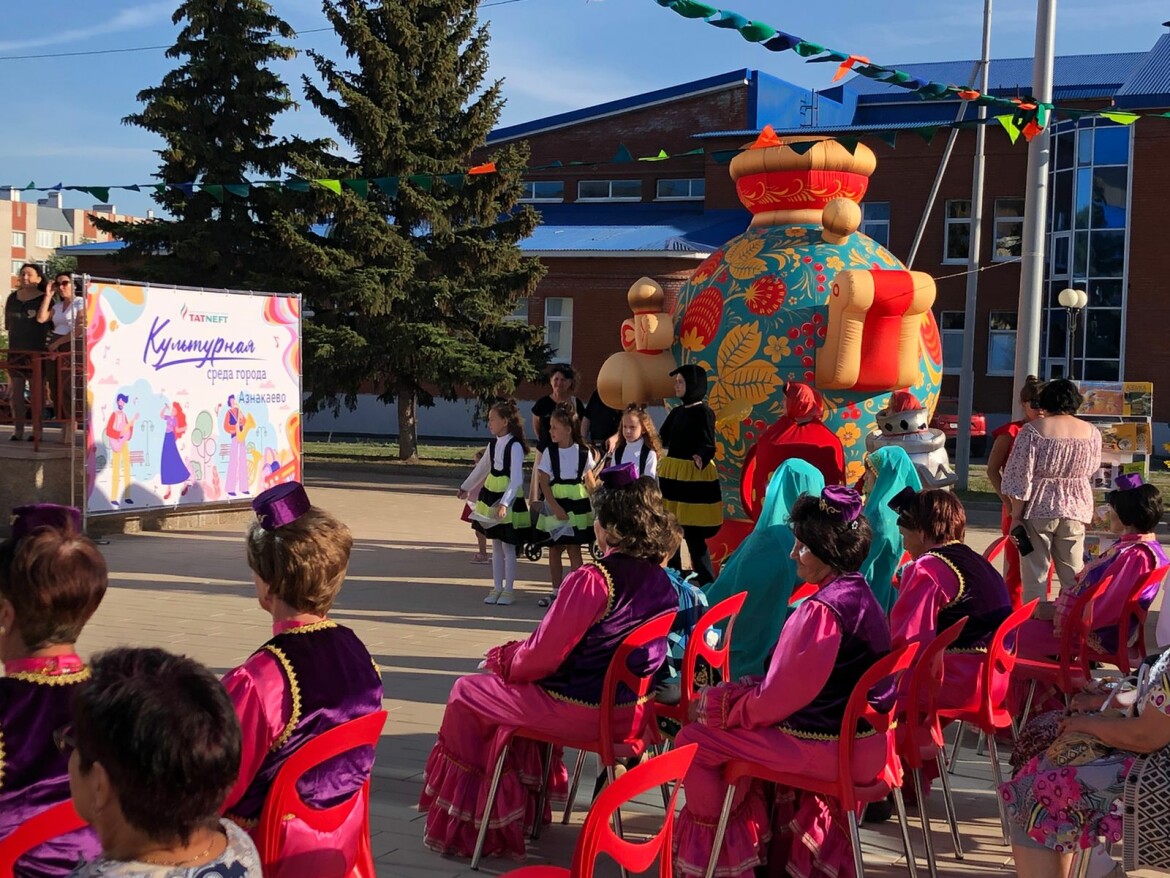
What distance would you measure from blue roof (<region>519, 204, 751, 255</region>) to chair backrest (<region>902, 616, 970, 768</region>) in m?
25.6

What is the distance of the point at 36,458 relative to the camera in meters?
13.3

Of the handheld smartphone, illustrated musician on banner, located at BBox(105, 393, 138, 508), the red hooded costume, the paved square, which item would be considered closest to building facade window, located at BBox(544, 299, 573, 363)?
the paved square

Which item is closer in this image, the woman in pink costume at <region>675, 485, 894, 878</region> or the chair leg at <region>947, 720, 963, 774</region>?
the woman in pink costume at <region>675, 485, 894, 878</region>

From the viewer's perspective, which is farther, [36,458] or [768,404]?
[36,458]

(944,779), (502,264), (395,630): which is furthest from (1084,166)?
(944,779)

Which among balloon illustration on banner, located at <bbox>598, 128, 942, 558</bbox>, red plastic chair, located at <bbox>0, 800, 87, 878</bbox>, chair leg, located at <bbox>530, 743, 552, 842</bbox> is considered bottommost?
chair leg, located at <bbox>530, 743, 552, 842</bbox>

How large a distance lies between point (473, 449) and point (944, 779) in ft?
81.8

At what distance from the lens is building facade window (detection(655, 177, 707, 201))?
36938 mm

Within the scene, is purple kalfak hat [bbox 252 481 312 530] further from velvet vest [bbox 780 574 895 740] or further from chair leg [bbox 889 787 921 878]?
chair leg [bbox 889 787 921 878]

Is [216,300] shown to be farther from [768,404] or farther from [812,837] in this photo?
[812,837]

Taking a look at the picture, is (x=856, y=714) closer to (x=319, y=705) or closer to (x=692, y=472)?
(x=319, y=705)

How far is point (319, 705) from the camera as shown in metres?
3.36

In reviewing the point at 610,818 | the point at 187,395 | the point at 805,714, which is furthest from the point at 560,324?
the point at 610,818

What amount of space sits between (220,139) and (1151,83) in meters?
22.2
